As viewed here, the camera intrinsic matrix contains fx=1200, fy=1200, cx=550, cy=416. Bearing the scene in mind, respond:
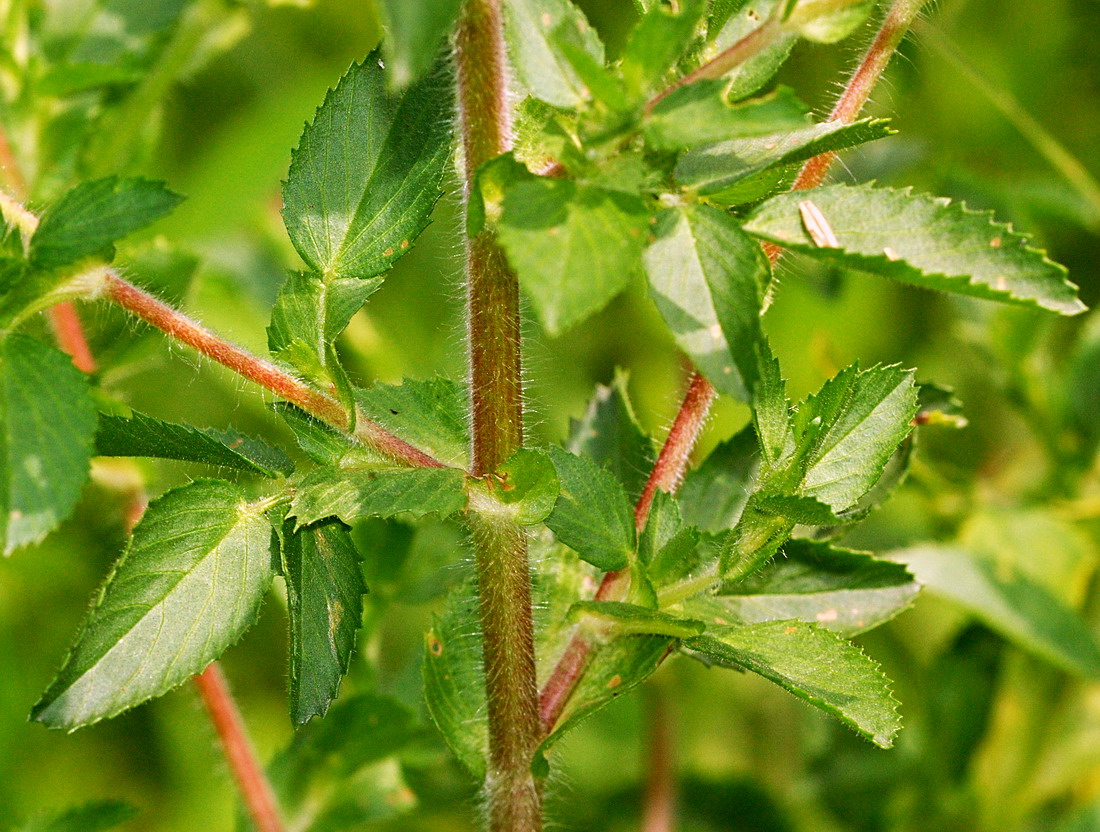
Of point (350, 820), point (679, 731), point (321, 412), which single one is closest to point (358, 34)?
point (679, 731)

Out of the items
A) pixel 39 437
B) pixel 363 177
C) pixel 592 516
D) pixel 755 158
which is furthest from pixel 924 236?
pixel 39 437

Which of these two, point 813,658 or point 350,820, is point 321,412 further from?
point 350,820

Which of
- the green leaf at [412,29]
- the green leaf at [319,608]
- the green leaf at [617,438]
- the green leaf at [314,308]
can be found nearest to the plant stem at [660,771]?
the green leaf at [617,438]

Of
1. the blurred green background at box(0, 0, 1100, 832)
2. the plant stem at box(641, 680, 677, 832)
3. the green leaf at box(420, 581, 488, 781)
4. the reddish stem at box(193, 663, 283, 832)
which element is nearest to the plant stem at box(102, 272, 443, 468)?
the green leaf at box(420, 581, 488, 781)

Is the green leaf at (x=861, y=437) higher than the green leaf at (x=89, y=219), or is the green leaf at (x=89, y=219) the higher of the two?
the green leaf at (x=89, y=219)

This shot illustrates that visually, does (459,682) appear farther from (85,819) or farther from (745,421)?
(745,421)

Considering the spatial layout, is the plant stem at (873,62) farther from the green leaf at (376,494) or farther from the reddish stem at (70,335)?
the reddish stem at (70,335)
